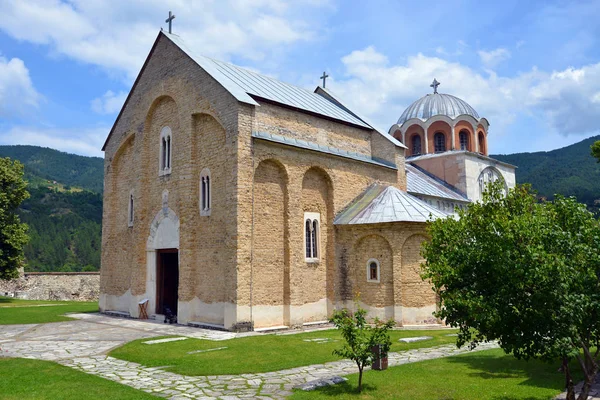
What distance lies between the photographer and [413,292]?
15.7 meters

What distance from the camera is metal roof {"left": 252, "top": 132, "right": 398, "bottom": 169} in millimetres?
15891

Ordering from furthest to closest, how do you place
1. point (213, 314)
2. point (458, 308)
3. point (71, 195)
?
point (71, 195) < point (213, 314) < point (458, 308)

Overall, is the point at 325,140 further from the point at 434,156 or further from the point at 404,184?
the point at 434,156

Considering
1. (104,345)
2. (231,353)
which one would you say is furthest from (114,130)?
(231,353)

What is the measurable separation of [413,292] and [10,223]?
79.3 feet

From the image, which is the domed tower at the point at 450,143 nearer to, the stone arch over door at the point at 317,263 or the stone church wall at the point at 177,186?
the stone arch over door at the point at 317,263

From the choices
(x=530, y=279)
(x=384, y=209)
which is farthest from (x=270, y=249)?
(x=530, y=279)

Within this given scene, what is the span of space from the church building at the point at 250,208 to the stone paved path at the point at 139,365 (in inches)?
81.3

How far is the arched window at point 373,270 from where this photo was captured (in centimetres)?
1619

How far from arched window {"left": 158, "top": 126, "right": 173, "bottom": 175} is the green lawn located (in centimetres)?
1196

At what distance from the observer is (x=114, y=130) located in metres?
21.1

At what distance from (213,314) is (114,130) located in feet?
34.6

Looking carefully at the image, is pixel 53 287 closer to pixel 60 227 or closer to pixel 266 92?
pixel 266 92

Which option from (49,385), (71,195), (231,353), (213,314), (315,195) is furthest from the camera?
(71,195)
